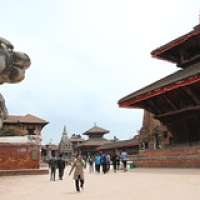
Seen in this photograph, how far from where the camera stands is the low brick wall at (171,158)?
49.5 ft

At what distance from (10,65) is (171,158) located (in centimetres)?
1460

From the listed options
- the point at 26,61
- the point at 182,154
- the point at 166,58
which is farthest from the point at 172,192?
the point at 166,58

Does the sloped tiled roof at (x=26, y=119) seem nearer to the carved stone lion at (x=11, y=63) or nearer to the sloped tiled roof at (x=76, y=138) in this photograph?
the sloped tiled roof at (x=76, y=138)

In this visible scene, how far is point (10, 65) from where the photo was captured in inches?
117

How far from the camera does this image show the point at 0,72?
9.48 ft

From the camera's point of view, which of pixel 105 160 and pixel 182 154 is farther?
pixel 105 160

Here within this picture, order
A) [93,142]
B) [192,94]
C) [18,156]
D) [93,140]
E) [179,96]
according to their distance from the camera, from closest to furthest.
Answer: [192,94] → [179,96] → [18,156] → [93,142] → [93,140]

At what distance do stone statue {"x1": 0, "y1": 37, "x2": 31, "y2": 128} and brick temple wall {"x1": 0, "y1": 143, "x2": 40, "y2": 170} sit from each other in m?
17.9

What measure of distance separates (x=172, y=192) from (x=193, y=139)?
393 inches

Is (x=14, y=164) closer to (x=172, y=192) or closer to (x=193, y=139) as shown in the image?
(x=193, y=139)

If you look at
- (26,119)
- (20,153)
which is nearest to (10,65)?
(20,153)

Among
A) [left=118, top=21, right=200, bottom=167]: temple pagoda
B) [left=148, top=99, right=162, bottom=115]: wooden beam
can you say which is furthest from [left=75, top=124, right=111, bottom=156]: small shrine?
[left=148, top=99, right=162, bottom=115]: wooden beam

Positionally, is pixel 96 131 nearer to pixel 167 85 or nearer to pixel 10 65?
pixel 167 85

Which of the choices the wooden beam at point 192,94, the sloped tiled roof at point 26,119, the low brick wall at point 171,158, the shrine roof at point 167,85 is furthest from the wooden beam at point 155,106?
the sloped tiled roof at point 26,119
